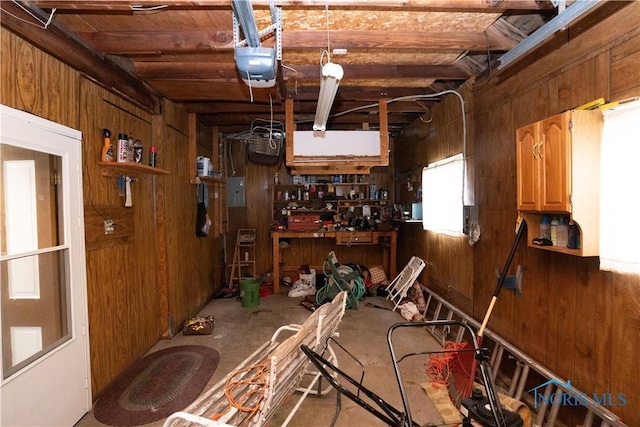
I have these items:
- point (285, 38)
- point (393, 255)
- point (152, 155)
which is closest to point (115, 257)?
point (152, 155)

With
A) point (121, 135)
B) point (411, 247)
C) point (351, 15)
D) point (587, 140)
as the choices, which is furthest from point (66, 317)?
point (411, 247)

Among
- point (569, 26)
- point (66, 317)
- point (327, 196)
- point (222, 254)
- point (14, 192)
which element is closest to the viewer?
point (14, 192)

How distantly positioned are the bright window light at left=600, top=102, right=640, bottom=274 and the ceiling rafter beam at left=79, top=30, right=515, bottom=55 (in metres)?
1.19

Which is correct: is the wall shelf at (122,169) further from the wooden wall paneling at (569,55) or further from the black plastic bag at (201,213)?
the wooden wall paneling at (569,55)

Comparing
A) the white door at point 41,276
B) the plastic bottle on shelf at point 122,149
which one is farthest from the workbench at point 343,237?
the white door at point 41,276

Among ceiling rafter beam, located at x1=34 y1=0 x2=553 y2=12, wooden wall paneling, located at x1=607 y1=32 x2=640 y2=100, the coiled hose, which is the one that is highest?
ceiling rafter beam, located at x1=34 y1=0 x2=553 y2=12

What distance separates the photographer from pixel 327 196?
5.84m

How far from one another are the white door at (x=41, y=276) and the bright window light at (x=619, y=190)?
3211mm

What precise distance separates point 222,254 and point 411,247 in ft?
11.3

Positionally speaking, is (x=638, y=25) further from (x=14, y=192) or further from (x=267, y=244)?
(x=267, y=244)

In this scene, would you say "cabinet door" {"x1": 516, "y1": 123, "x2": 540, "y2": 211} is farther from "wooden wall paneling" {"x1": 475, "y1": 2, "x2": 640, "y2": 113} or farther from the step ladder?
the step ladder

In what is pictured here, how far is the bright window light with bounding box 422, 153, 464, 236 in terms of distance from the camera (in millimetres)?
3103

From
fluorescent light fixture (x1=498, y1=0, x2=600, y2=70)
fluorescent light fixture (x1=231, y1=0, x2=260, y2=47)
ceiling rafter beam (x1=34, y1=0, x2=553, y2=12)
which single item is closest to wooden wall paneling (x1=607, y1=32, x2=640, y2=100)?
fluorescent light fixture (x1=498, y1=0, x2=600, y2=70)

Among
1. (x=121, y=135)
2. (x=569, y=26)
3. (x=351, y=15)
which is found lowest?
(x=121, y=135)
